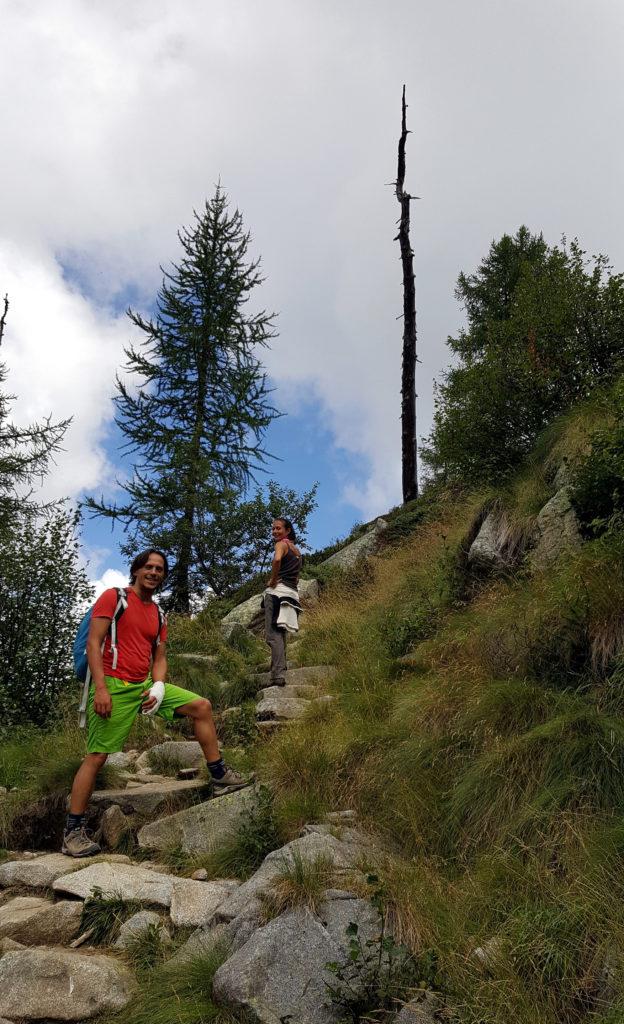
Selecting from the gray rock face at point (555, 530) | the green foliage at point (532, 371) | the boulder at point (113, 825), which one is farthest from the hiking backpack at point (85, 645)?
the green foliage at point (532, 371)

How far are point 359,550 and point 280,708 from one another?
735 cm

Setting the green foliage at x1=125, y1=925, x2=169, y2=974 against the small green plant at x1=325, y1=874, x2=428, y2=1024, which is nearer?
the small green plant at x1=325, y1=874, x2=428, y2=1024

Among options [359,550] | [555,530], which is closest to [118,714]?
[555,530]

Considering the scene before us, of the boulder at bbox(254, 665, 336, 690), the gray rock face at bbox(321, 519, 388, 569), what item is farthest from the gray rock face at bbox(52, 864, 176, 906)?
the gray rock face at bbox(321, 519, 388, 569)

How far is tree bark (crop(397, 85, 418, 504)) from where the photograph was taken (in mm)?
17969

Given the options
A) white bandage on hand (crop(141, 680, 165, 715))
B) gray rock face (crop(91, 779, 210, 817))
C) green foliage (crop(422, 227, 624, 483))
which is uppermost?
green foliage (crop(422, 227, 624, 483))

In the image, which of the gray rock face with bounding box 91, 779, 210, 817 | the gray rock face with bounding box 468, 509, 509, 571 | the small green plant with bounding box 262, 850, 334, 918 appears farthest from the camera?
the gray rock face with bounding box 468, 509, 509, 571

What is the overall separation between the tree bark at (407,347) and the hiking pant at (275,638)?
31.3ft

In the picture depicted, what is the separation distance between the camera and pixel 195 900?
401cm

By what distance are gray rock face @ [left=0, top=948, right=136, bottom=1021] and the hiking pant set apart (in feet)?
15.8

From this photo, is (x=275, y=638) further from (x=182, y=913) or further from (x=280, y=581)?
(x=182, y=913)

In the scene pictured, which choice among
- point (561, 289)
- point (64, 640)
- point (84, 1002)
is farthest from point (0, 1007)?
point (561, 289)

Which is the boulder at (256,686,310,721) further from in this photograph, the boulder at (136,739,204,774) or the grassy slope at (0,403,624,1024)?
the boulder at (136,739,204,774)

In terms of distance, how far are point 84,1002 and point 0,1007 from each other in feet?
1.32
